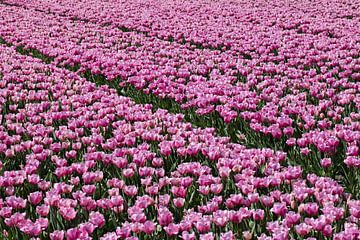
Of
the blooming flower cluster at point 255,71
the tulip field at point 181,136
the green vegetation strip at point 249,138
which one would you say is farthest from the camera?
the blooming flower cluster at point 255,71

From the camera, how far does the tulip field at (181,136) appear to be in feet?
11.4

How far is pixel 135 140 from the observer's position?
5234 millimetres

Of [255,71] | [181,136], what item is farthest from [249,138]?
[255,71]

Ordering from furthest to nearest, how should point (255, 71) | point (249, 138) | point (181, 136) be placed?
point (255, 71) → point (249, 138) → point (181, 136)

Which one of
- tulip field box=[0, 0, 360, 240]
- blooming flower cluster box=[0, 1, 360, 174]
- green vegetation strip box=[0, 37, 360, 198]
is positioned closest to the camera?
tulip field box=[0, 0, 360, 240]

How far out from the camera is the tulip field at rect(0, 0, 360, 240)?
137 inches

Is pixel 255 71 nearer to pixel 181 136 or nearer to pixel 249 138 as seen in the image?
pixel 249 138

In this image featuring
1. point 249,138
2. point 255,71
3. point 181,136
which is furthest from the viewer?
point 255,71

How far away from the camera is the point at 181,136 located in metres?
5.34

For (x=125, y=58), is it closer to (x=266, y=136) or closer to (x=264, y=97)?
(x=264, y=97)

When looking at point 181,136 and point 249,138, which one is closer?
point 181,136

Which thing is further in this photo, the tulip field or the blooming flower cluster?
the blooming flower cluster

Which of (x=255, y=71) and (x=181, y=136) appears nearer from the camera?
(x=181, y=136)

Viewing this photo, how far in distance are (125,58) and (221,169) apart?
Answer: 5510mm
